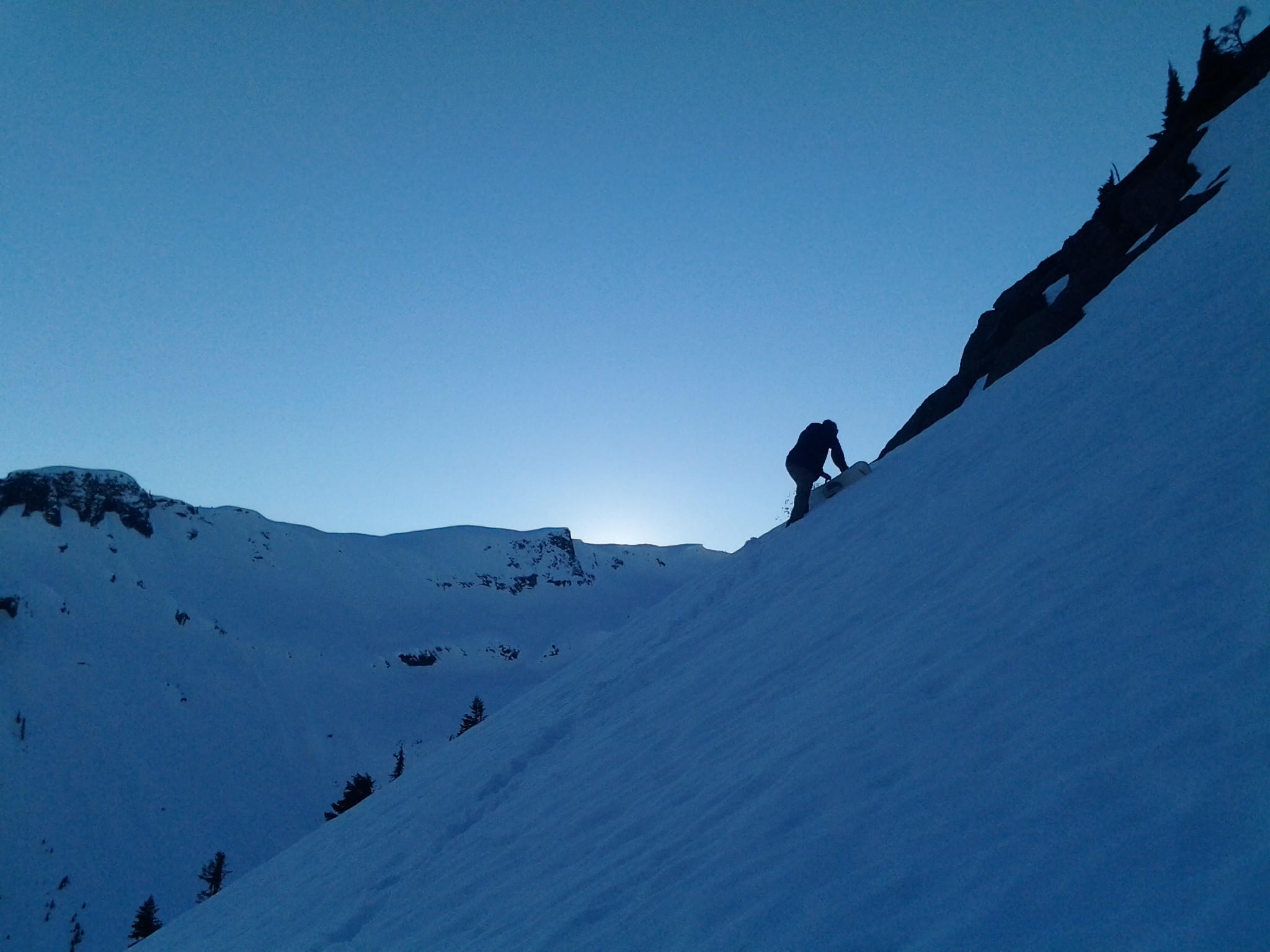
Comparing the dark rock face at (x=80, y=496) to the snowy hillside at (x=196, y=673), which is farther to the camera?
the dark rock face at (x=80, y=496)

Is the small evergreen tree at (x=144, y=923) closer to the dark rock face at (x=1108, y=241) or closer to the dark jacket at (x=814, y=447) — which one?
the dark jacket at (x=814, y=447)

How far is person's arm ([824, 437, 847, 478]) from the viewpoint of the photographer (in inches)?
515

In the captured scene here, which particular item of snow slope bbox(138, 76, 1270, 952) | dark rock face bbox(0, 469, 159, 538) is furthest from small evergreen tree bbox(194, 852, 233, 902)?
dark rock face bbox(0, 469, 159, 538)

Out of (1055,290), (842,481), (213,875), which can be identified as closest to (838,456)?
(842,481)

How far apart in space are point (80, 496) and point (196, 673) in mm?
28994

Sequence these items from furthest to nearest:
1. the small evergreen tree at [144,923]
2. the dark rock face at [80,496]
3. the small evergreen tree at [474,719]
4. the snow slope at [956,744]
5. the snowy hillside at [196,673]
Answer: the dark rock face at [80,496] < the small evergreen tree at [474,719] < the snowy hillside at [196,673] < the small evergreen tree at [144,923] < the snow slope at [956,744]

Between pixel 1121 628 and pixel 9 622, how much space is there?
63276mm

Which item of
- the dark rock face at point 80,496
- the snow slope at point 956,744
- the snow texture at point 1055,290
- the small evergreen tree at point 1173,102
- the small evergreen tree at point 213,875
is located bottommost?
the snow slope at point 956,744

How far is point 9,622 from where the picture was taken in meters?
48.0

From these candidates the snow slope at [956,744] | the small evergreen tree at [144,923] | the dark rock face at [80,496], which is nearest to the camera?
the snow slope at [956,744]

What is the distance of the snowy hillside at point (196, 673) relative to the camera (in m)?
33.0

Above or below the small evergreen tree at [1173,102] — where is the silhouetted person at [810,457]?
below

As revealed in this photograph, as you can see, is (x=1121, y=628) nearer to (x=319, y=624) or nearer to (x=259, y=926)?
(x=259, y=926)

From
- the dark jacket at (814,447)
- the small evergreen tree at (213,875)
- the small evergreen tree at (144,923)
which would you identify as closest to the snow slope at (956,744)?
the dark jacket at (814,447)
